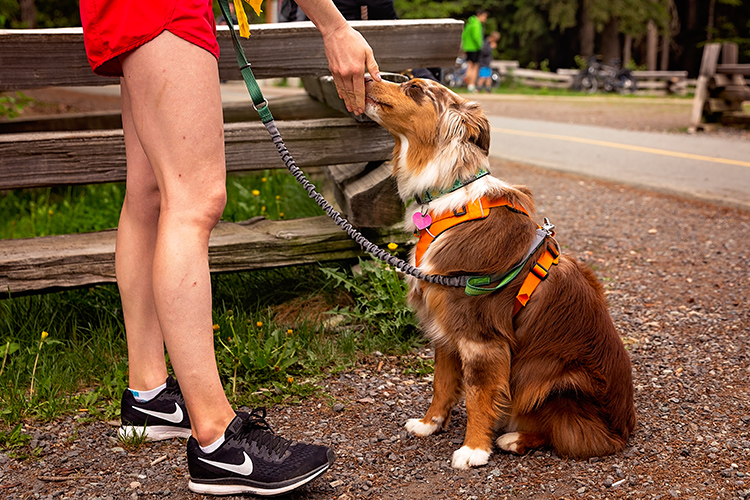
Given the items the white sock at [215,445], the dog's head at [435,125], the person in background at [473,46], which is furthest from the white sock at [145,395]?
the person in background at [473,46]

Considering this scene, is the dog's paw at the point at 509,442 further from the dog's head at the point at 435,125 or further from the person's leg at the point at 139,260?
the person's leg at the point at 139,260

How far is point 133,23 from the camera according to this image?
196 centimetres

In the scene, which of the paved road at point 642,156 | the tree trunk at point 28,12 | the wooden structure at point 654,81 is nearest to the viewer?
the paved road at point 642,156

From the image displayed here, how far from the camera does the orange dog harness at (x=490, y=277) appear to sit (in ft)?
8.25

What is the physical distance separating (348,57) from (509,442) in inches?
60.6

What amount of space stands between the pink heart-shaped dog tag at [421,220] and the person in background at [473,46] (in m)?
21.5

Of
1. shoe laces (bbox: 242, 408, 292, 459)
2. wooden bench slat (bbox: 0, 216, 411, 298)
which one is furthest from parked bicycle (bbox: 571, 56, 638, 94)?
shoe laces (bbox: 242, 408, 292, 459)

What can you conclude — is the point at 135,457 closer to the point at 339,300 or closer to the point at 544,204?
the point at 339,300

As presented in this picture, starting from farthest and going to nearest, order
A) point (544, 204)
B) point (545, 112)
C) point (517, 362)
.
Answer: point (545, 112)
point (544, 204)
point (517, 362)

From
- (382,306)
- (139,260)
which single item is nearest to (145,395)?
(139,260)

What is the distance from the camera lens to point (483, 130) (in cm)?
268

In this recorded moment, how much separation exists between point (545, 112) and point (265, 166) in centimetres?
1392

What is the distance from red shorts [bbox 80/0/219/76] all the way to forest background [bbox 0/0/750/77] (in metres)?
27.2

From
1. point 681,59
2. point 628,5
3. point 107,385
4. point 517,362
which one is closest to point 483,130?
point 517,362
